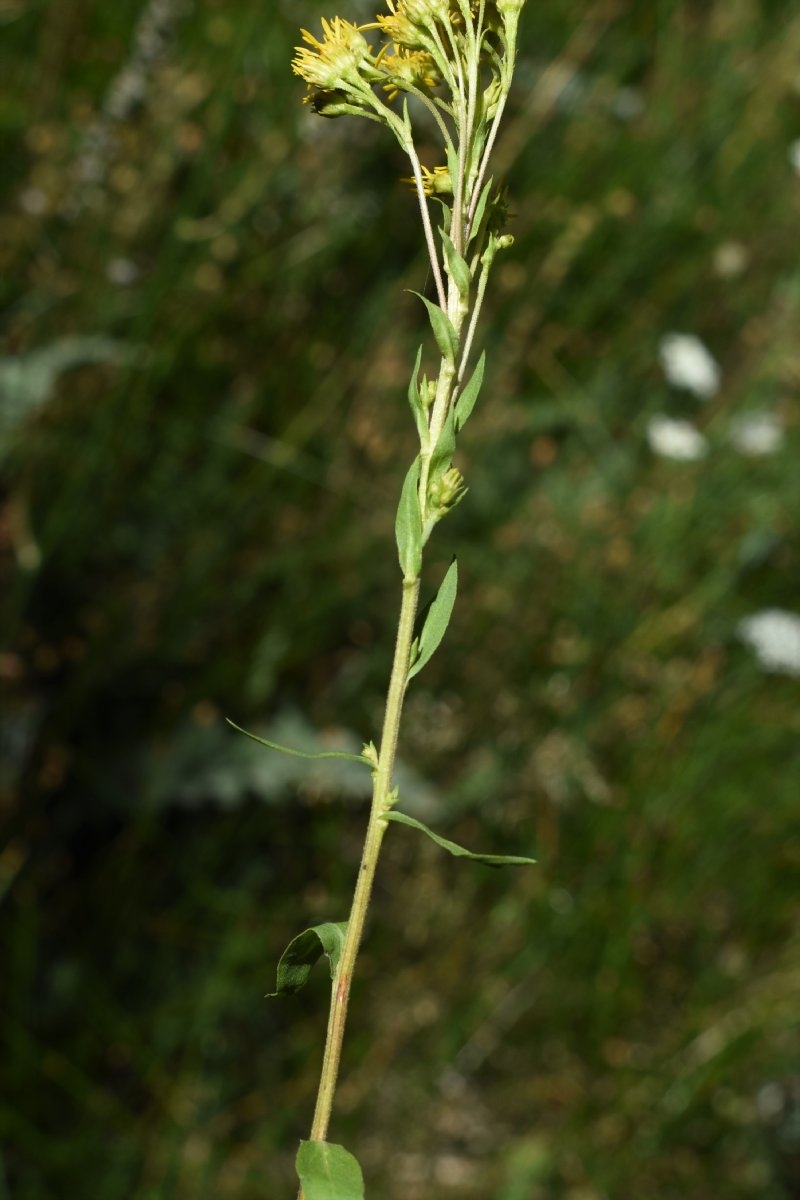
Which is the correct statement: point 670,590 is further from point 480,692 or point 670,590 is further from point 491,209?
point 491,209

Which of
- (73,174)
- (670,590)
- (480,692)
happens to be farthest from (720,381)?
(73,174)

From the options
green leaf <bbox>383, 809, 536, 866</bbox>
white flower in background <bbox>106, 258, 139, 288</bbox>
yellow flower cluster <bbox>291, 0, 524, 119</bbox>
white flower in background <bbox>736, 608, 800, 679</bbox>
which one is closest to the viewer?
green leaf <bbox>383, 809, 536, 866</bbox>

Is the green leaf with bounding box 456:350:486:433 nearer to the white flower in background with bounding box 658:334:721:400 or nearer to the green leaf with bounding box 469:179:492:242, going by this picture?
the green leaf with bounding box 469:179:492:242

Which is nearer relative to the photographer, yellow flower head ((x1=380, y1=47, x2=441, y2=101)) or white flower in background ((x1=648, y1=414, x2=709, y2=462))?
yellow flower head ((x1=380, y1=47, x2=441, y2=101))

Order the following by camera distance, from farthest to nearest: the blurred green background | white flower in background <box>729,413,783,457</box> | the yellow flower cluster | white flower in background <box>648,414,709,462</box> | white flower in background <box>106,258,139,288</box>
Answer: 1. white flower in background <box>729,413,783,457</box>
2. white flower in background <box>648,414,709,462</box>
3. white flower in background <box>106,258,139,288</box>
4. the blurred green background
5. the yellow flower cluster

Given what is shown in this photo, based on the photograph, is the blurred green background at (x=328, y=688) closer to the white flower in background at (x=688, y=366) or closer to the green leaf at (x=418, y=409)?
the white flower in background at (x=688, y=366)

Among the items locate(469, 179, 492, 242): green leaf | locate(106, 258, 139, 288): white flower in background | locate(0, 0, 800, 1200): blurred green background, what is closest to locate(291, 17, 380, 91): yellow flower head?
locate(469, 179, 492, 242): green leaf

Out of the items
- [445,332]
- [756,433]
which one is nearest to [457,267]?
[445,332]
